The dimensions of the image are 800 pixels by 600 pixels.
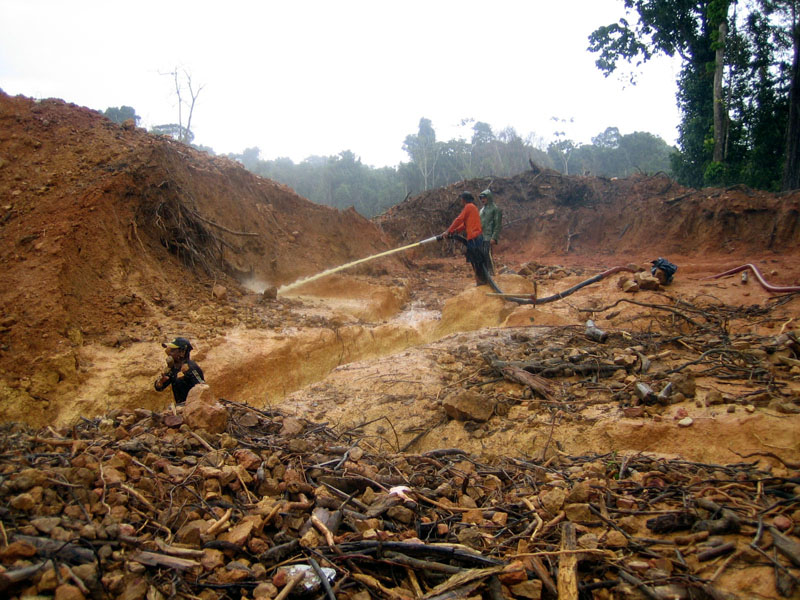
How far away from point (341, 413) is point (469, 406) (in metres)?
1.23

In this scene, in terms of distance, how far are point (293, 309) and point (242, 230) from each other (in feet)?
9.14

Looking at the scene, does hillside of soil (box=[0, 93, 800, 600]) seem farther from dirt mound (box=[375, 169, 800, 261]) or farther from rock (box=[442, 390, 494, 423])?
dirt mound (box=[375, 169, 800, 261])

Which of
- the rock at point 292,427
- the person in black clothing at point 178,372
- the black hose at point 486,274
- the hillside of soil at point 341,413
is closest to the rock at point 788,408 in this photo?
the hillside of soil at point 341,413

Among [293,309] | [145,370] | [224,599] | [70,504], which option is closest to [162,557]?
[224,599]

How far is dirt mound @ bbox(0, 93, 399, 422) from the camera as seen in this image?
5.04m

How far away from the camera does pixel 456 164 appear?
98.8ft

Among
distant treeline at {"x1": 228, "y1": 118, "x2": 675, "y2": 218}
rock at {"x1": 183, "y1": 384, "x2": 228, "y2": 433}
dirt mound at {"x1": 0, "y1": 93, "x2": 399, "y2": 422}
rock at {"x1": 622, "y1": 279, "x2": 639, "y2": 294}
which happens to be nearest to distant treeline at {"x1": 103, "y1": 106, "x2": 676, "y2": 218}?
distant treeline at {"x1": 228, "y1": 118, "x2": 675, "y2": 218}

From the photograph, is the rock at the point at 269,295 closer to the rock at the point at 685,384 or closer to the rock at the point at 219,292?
the rock at the point at 219,292

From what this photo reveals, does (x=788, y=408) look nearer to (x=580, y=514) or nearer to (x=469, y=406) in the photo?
(x=580, y=514)

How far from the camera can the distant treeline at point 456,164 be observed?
2883 cm

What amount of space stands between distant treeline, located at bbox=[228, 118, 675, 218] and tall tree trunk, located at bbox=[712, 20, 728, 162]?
15264 millimetres

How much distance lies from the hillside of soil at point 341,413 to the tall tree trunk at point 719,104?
349 cm

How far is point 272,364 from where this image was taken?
608 centimetres

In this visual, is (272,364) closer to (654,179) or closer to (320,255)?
(320,255)
